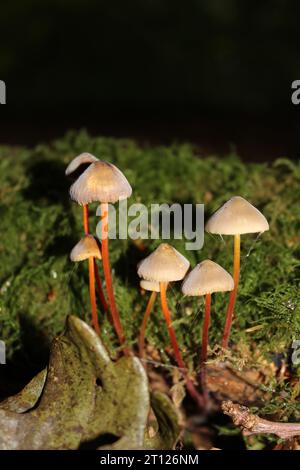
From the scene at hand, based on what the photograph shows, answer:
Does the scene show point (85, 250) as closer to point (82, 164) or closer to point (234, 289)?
point (82, 164)

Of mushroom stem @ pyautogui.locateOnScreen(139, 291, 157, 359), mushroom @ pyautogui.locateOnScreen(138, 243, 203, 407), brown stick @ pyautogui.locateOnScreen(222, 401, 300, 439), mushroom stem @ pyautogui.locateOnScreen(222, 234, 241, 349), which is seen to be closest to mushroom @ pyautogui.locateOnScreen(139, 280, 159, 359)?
mushroom stem @ pyautogui.locateOnScreen(139, 291, 157, 359)

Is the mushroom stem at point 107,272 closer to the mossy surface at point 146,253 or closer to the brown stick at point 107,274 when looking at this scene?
the brown stick at point 107,274

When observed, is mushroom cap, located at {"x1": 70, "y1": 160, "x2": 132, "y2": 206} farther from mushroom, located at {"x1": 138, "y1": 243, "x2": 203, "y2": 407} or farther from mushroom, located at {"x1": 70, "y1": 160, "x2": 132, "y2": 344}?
mushroom, located at {"x1": 138, "y1": 243, "x2": 203, "y2": 407}

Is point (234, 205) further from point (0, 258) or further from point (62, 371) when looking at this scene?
point (0, 258)

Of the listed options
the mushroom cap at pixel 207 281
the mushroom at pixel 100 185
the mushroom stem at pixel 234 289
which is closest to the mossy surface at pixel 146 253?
the mushroom stem at pixel 234 289
